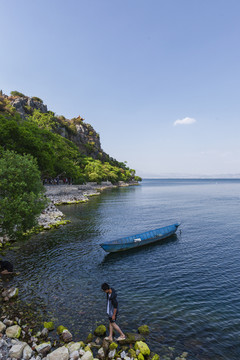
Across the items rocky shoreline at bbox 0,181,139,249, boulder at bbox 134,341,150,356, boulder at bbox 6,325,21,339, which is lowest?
boulder at bbox 134,341,150,356

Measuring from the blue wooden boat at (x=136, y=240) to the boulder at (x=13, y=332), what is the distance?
46.7ft

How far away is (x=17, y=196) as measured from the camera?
21.0m

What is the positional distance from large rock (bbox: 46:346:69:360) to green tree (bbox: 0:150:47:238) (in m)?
12.8

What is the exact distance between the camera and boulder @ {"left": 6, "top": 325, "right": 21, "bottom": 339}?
11452 mm

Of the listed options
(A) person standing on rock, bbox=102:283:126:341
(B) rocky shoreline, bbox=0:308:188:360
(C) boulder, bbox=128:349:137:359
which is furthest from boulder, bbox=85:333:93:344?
(C) boulder, bbox=128:349:137:359

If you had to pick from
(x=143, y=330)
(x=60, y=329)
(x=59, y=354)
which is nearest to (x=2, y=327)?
(x=60, y=329)

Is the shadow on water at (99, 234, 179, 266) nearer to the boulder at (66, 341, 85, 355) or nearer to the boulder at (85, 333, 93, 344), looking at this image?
the boulder at (85, 333, 93, 344)

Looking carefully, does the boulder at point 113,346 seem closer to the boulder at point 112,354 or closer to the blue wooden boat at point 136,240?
the boulder at point 112,354

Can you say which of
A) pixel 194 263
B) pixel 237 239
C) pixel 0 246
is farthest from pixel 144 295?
pixel 237 239

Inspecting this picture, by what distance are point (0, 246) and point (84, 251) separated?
10.8 metres

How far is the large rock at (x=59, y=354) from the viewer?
9.84 meters

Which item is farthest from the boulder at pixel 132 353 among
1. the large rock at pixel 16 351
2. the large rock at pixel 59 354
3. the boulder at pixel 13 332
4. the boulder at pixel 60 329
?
the boulder at pixel 13 332

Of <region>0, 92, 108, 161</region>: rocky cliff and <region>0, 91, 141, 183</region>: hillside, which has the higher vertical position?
<region>0, 92, 108, 161</region>: rocky cliff

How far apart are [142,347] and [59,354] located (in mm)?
4221
